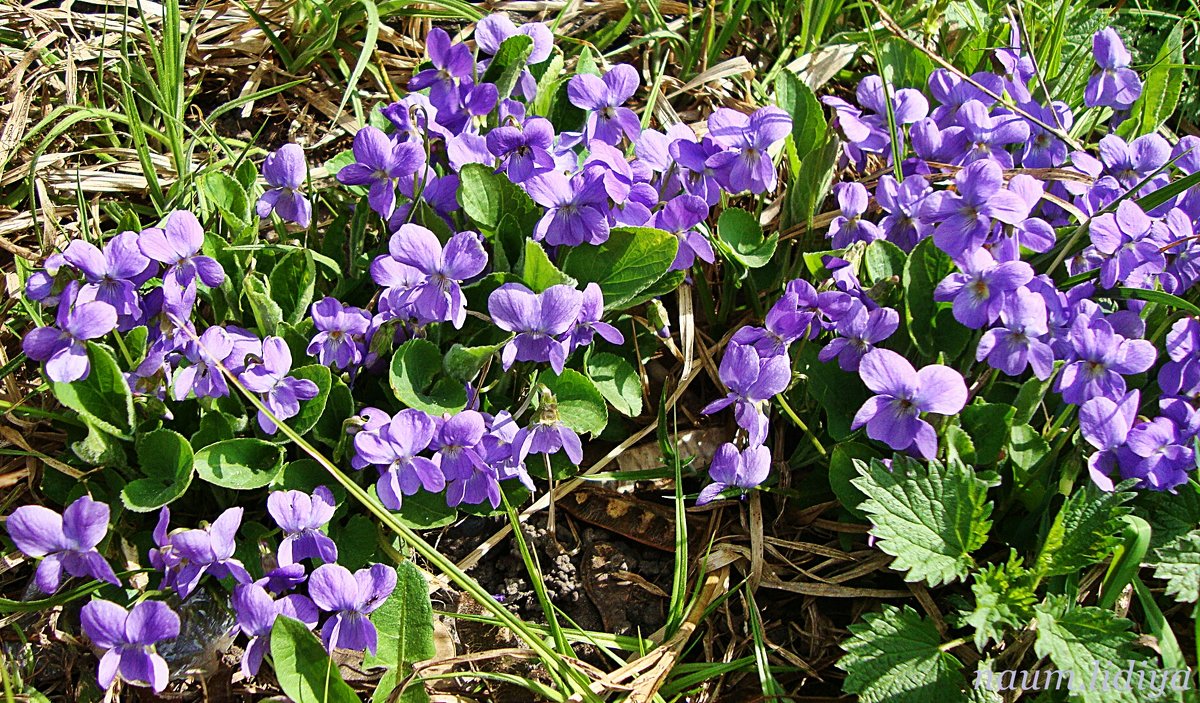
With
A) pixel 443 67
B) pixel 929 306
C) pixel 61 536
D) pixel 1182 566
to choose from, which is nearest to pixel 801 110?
pixel 929 306

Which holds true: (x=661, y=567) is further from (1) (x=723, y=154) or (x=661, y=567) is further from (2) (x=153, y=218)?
(2) (x=153, y=218)

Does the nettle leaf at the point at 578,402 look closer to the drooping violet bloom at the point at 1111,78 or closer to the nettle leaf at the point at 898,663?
the nettle leaf at the point at 898,663

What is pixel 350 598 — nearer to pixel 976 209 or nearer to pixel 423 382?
pixel 423 382

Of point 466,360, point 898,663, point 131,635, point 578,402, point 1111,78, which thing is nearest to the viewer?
point 131,635

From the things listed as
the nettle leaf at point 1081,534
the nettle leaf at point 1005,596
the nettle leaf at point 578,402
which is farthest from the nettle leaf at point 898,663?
the nettle leaf at point 578,402

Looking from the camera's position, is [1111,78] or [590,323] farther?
[1111,78]

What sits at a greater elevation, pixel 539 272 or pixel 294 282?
pixel 539 272

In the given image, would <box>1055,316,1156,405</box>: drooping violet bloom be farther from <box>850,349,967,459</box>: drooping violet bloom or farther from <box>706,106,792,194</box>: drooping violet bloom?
<box>706,106,792,194</box>: drooping violet bloom
